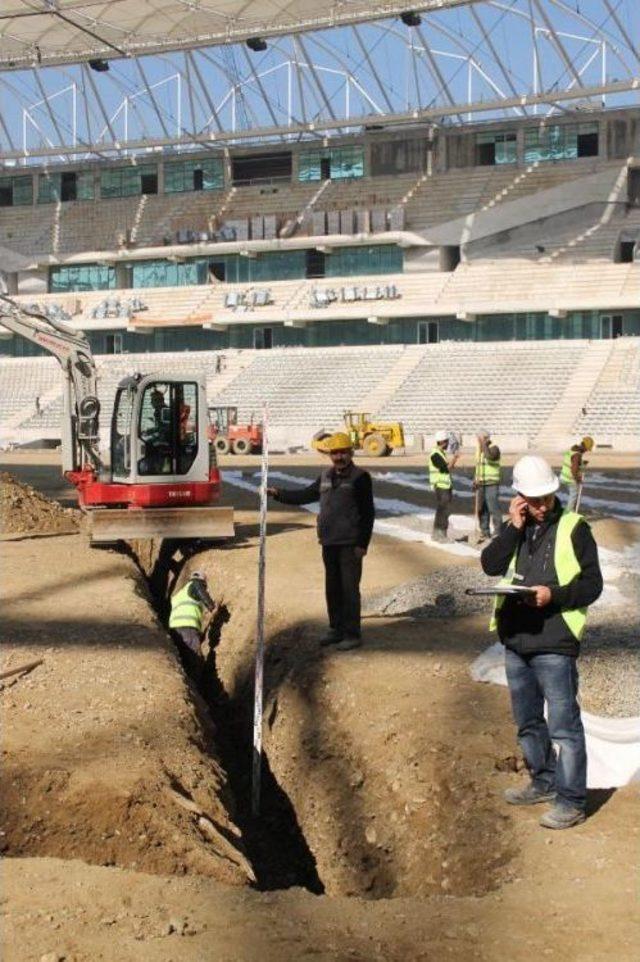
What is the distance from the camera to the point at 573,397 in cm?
5462

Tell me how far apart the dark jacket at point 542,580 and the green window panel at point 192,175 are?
7546cm

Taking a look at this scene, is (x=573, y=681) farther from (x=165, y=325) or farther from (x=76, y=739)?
(x=165, y=325)

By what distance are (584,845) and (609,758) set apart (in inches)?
55.7

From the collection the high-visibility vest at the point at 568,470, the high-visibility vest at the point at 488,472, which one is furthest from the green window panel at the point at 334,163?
the high-visibility vest at the point at 488,472

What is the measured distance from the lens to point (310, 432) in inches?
2179

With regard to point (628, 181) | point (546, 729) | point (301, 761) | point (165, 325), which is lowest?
point (301, 761)

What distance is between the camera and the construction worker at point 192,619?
14688mm

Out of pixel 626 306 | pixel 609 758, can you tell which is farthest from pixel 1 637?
pixel 626 306

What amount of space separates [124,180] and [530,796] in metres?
79.1

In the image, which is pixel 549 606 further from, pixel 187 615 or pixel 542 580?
pixel 187 615

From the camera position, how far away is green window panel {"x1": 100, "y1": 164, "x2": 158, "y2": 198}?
82.1m

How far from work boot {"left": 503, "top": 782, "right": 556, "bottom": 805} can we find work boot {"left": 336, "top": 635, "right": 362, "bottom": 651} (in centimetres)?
429

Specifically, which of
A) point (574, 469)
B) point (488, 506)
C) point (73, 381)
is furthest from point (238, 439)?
point (488, 506)

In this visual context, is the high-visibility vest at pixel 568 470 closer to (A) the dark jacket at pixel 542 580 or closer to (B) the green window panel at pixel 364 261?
(A) the dark jacket at pixel 542 580
